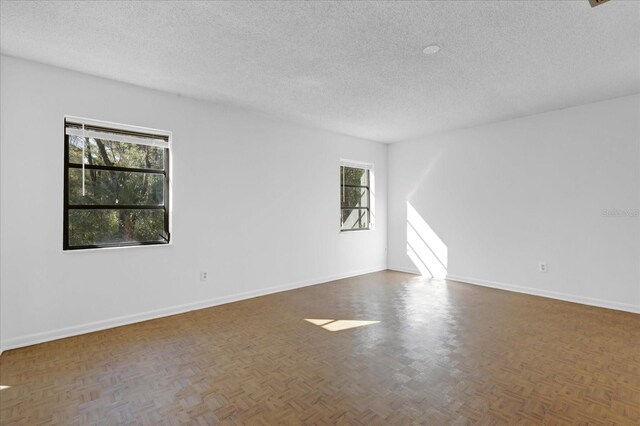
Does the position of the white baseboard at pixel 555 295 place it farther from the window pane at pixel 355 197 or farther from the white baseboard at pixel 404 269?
the window pane at pixel 355 197

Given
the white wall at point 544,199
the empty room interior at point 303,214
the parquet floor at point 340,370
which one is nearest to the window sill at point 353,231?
the empty room interior at point 303,214

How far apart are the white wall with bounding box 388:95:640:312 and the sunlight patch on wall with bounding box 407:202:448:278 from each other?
136 mm

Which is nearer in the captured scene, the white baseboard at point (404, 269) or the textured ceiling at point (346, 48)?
the textured ceiling at point (346, 48)

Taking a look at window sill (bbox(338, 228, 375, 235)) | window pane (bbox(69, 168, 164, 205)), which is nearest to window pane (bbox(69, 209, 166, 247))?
window pane (bbox(69, 168, 164, 205))

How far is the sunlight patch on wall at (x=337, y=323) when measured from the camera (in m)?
3.58

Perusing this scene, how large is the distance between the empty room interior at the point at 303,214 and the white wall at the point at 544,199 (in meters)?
0.03

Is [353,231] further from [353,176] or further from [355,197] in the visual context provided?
[353,176]

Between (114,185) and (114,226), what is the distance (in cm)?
47

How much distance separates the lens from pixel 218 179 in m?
4.47

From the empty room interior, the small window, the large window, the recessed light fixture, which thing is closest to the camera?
the empty room interior

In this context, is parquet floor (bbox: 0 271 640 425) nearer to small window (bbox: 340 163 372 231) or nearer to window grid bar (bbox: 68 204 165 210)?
window grid bar (bbox: 68 204 165 210)

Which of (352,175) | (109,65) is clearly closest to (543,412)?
(109,65)

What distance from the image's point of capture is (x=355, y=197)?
663cm

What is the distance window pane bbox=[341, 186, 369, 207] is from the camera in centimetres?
641
